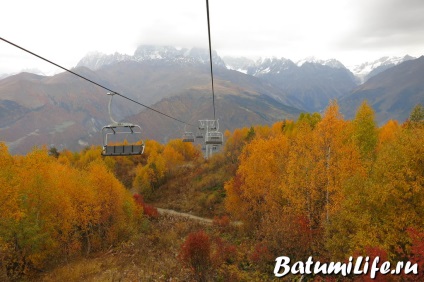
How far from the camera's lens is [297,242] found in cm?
2594

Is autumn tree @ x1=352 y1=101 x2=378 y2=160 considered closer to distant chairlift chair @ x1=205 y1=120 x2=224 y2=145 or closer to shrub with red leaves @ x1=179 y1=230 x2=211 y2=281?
distant chairlift chair @ x1=205 y1=120 x2=224 y2=145

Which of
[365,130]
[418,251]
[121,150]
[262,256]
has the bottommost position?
[262,256]

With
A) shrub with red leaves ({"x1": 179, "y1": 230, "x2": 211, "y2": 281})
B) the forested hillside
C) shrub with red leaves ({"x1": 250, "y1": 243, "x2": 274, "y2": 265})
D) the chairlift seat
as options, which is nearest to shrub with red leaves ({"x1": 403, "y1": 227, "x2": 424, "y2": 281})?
the forested hillside

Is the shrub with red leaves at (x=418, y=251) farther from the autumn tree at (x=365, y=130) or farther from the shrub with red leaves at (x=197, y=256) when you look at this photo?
the autumn tree at (x=365, y=130)

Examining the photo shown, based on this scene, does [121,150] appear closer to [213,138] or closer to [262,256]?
[262,256]

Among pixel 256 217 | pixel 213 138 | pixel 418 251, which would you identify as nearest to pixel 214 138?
pixel 213 138

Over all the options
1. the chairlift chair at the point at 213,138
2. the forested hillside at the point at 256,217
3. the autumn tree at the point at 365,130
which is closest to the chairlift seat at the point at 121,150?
the forested hillside at the point at 256,217

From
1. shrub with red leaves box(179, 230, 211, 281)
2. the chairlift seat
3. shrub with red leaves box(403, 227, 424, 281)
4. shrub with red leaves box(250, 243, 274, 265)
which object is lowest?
shrub with red leaves box(250, 243, 274, 265)

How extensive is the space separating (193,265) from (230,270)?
3771 mm

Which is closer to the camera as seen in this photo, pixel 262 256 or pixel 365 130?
pixel 262 256

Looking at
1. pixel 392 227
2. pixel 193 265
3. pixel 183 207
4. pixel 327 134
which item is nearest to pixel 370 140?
pixel 327 134

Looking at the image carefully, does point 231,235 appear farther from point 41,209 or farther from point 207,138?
point 41,209

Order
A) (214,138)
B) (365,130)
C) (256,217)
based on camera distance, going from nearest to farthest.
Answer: (214,138), (256,217), (365,130)

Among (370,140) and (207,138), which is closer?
(207,138)
